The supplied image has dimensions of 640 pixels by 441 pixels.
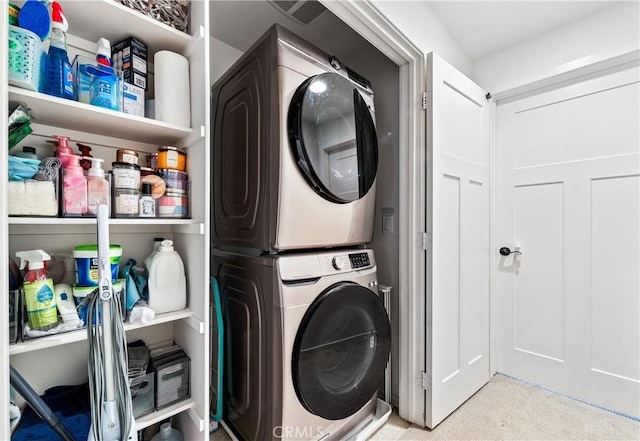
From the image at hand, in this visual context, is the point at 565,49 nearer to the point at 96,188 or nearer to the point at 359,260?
the point at 359,260

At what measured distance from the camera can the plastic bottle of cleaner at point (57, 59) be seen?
867 mm

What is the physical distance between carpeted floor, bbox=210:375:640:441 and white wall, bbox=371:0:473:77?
217 centimetres

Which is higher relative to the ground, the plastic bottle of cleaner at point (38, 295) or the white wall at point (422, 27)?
the white wall at point (422, 27)

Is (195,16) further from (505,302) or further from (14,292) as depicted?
(505,302)

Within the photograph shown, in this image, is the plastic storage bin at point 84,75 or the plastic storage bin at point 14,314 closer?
the plastic storage bin at point 14,314

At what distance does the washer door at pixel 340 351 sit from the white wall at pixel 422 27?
1.39 meters

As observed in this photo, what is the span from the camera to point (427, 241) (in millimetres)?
1673

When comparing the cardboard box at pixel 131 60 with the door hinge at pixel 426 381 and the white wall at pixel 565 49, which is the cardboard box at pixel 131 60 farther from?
the white wall at pixel 565 49

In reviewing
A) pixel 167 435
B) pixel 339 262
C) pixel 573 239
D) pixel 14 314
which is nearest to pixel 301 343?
pixel 339 262

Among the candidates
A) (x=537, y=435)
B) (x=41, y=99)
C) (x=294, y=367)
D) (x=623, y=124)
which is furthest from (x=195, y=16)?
(x=537, y=435)

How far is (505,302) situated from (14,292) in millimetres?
2748

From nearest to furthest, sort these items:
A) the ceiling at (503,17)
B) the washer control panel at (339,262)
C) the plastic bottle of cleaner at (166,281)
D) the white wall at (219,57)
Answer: the plastic bottle of cleaner at (166,281), the washer control panel at (339,262), the ceiling at (503,17), the white wall at (219,57)

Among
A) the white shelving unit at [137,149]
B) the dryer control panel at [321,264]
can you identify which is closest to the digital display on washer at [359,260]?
the dryer control panel at [321,264]

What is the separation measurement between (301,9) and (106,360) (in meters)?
1.91
